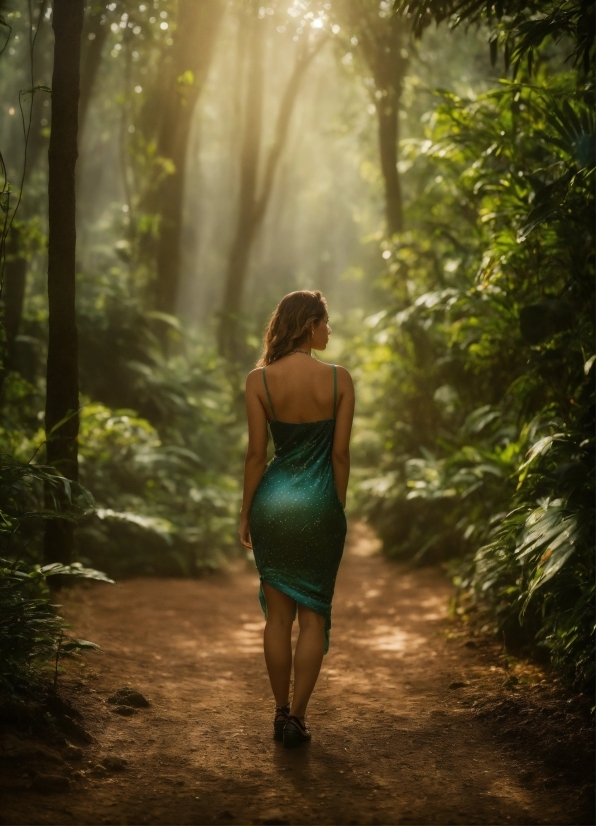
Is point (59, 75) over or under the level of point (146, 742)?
over

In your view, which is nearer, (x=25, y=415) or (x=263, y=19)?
(x=25, y=415)

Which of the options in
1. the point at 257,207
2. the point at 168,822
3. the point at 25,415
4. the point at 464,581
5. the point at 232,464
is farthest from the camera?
the point at 257,207

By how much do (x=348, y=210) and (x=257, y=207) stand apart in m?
29.9

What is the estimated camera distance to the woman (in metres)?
4.55

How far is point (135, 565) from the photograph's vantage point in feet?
34.1

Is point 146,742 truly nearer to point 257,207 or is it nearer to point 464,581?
point 464,581

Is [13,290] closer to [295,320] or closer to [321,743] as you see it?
[295,320]

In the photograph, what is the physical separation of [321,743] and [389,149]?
1054 centimetres

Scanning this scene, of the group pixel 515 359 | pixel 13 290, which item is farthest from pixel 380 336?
pixel 13 290

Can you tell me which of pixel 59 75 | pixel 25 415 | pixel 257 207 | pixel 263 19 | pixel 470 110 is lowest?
pixel 25 415

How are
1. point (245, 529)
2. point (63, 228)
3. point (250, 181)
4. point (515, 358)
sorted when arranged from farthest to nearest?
point (250, 181) → point (515, 358) → point (63, 228) → point (245, 529)

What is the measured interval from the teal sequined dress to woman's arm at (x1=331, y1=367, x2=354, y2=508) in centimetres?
3

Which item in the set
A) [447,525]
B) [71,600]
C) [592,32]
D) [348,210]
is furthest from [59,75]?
[348,210]

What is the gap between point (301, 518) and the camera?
4543mm
